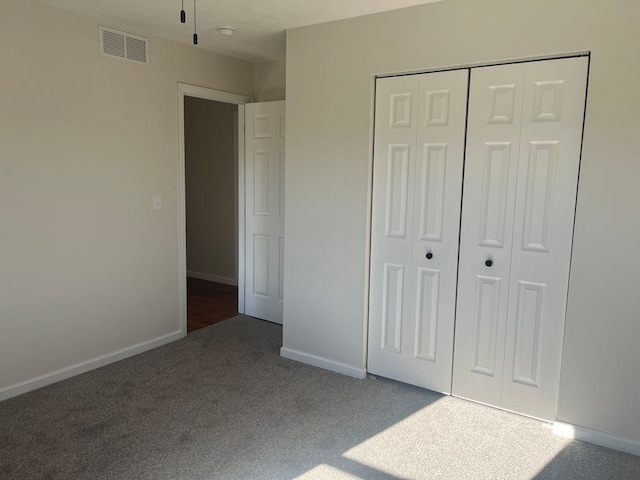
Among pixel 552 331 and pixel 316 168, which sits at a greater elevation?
pixel 316 168

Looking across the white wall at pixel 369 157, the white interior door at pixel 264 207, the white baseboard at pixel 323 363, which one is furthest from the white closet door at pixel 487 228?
the white interior door at pixel 264 207

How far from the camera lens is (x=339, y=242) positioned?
10.9 ft

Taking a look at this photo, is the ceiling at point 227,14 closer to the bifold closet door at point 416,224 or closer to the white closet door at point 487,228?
the bifold closet door at point 416,224

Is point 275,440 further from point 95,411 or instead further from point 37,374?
point 37,374

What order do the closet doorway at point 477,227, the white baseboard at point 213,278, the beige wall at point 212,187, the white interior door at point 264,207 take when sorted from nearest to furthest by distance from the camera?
the closet doorway at point 477,227
the white interior door at point 264,207
the beige wall at point 212,187
the white baseboard at point 213,278

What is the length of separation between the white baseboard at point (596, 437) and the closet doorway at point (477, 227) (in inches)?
3.7

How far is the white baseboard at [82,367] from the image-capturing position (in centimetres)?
298

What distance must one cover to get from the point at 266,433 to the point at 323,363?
3.10 ft

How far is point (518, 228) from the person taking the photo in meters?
2.71

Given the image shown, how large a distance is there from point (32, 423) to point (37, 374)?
503mm

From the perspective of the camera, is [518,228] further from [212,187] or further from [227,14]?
[212,187]

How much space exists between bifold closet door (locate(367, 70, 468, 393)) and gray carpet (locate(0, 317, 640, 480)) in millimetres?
259

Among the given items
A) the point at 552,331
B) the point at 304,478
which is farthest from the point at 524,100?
the point at 304,478

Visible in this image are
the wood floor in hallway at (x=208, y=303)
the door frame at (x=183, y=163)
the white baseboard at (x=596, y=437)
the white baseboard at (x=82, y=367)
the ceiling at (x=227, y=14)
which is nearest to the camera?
the white baseboard at (x=596, y=437)
